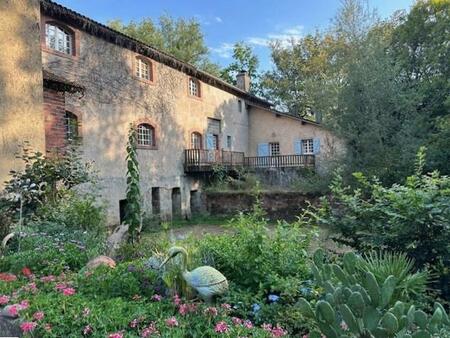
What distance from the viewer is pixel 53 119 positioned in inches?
340

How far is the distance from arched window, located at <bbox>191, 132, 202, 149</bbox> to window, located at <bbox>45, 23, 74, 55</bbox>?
8251 mm

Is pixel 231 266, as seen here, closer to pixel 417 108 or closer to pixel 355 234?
pixel 355 234

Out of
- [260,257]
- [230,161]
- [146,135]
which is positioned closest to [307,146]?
[230,161]

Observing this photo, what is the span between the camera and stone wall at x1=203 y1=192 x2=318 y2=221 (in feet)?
52.7

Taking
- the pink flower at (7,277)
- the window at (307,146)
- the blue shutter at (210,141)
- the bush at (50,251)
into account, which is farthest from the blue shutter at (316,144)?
the pink flower at (7,277)

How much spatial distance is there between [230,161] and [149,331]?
18509mm

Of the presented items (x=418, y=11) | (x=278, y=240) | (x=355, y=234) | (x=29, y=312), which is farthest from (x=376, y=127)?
(x=29, y=312)

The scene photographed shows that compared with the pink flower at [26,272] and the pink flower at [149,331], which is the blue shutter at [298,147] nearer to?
the pink flower at [26,272]

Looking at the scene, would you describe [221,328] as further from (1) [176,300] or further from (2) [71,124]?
(2) [71,124]

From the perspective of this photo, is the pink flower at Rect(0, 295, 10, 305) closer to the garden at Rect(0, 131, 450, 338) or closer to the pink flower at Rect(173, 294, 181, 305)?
the garden at Rect(0, 131, 450, 338)

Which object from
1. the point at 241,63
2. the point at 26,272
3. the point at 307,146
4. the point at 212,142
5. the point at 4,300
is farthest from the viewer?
the point at 241,63

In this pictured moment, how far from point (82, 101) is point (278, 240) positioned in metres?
10.6

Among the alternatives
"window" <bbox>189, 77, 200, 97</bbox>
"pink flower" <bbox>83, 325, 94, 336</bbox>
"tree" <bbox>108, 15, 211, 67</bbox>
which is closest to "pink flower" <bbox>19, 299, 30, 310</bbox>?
"pink flower" <bbox>83, 325, 94, 336</bbox>

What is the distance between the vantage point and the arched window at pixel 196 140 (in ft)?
63.3
